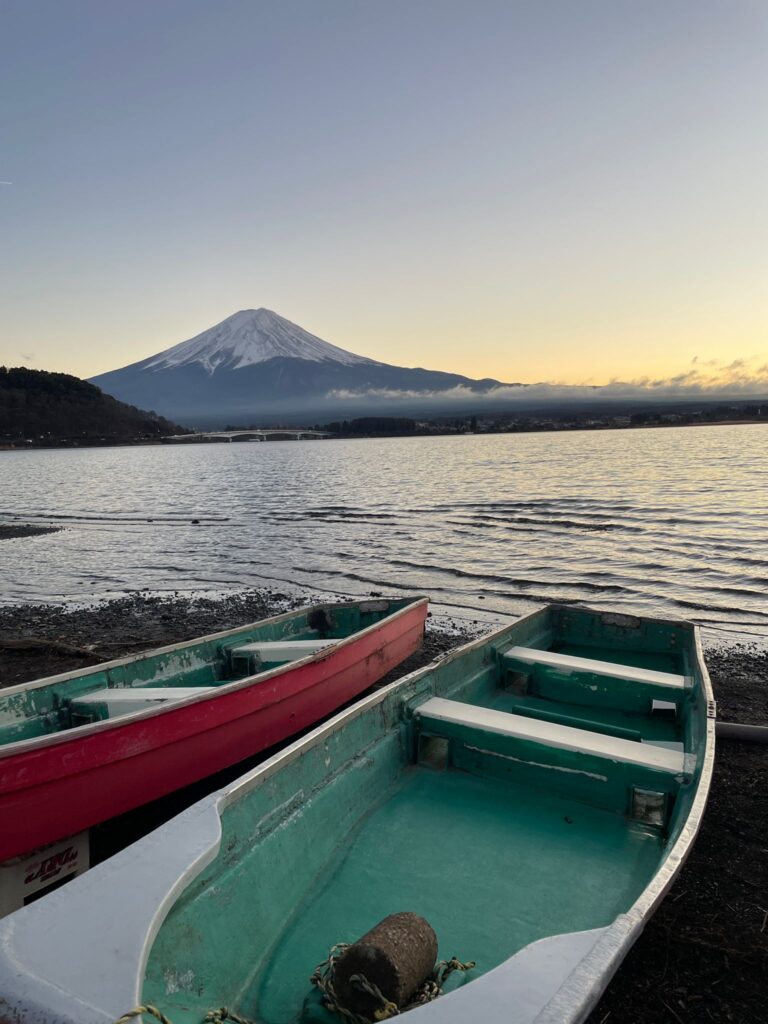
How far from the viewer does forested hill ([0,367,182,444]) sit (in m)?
166

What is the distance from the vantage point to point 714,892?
5.57 metres

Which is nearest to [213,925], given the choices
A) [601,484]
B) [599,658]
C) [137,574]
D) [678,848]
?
[678,848]

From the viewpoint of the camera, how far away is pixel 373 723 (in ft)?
18.5

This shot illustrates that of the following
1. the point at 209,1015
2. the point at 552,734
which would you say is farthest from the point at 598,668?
the point at 209,1015

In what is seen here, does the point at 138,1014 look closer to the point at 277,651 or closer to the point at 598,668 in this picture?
the point at 598,668

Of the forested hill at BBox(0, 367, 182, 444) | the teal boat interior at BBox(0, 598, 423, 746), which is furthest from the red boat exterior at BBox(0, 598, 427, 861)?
the forested hill at BBox(0, 367, 182, 444)

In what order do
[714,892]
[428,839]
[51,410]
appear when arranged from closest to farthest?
[428,839] < [714,892] < [51,410]

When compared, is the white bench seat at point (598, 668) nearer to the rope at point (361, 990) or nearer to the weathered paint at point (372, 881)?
the weathered paint at point (372, 881)

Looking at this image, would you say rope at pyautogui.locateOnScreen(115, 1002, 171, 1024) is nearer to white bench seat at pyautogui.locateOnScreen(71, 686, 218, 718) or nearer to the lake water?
white bench seat at pyautogui.locateOnScreen(71, 686, 218, 718)

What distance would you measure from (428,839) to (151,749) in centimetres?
268

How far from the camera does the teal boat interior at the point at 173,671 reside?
682cm

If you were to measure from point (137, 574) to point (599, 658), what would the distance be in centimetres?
1680

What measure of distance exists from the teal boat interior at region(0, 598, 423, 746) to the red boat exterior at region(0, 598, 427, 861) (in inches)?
17.2

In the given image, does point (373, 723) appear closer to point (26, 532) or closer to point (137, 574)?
point (137, 574)
